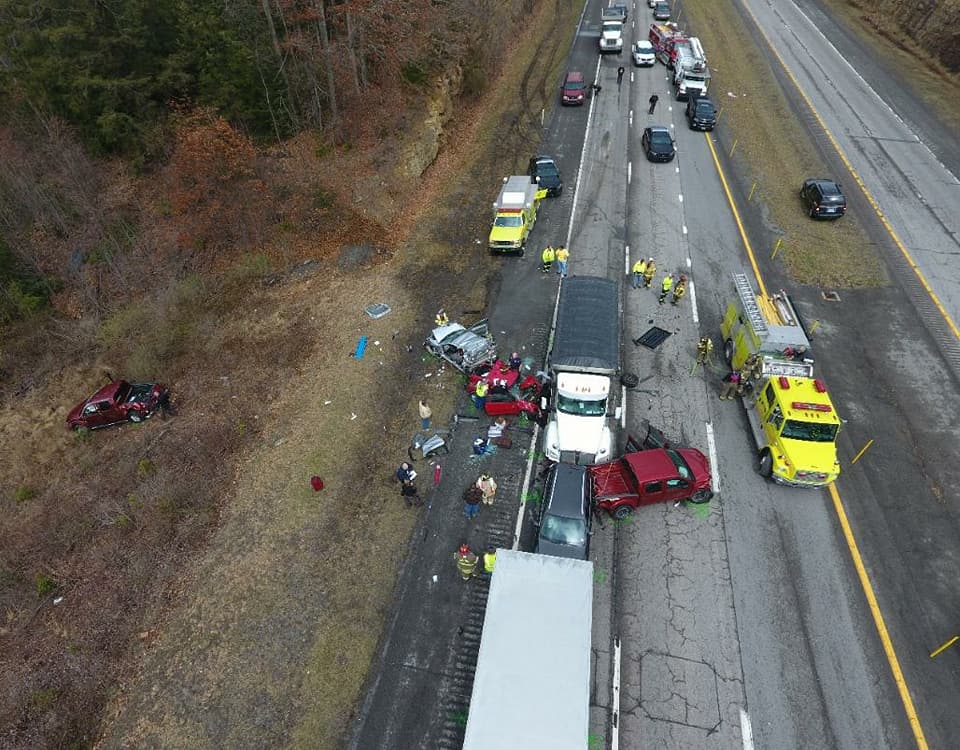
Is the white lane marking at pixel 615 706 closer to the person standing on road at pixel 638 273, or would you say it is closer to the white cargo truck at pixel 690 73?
the person standing on road at pixel 638 273

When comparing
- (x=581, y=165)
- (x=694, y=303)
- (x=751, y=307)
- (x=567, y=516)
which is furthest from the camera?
(x=581, y=165)

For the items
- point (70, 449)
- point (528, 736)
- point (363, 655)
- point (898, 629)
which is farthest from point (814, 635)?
point (70, 449)

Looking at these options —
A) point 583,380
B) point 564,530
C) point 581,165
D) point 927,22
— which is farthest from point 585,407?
point 927,22

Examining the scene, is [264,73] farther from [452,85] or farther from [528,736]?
[528,736]

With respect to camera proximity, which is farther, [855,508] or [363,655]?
[855,508]

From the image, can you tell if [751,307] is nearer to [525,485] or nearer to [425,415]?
[525,485]
